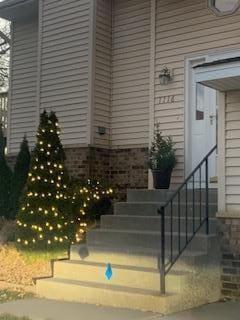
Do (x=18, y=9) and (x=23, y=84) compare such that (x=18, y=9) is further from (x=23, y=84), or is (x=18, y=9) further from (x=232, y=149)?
(x=232, y=149)

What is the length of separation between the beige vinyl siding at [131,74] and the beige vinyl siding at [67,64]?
62 cm

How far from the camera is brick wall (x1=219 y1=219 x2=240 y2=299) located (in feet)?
25.1

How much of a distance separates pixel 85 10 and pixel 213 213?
17.3 ft

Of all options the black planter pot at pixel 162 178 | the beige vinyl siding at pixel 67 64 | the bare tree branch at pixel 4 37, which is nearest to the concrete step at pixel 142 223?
the black planter pot at pixel 162 178

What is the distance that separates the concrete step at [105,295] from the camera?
22.3 ft

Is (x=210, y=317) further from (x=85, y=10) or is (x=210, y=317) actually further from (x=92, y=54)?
(x=85, y=10)

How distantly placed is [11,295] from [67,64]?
5.27 meters

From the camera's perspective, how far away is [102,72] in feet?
37.0

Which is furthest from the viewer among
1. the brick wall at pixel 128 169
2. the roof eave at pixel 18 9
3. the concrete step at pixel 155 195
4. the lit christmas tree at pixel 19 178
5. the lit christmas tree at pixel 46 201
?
the roof eave at pixel 18 9

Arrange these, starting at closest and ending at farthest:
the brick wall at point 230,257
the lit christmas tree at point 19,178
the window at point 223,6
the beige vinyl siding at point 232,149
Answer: the brick wall at point 230,257 → the beige vinyl siding at point 232,149 → the window at point 223,6 → the lit christmas tree at point 19,178

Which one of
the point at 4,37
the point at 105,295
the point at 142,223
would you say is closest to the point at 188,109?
the point at 142,223

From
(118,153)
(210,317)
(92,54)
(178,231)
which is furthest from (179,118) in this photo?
(210,317)

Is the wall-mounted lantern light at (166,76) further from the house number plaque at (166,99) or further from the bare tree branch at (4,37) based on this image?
the bare tree branch at (4,37)

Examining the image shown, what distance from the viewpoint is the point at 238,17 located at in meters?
9.66
